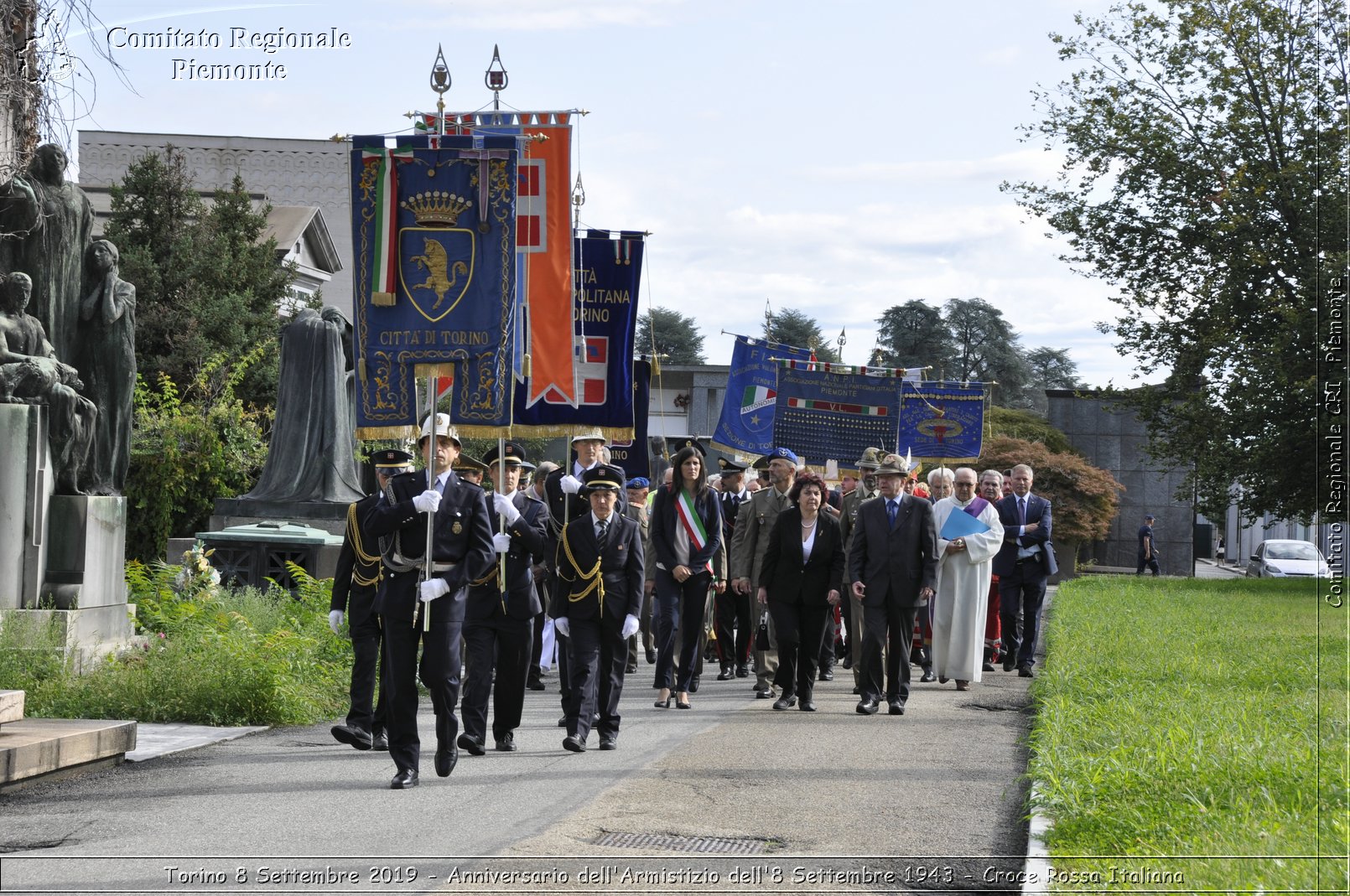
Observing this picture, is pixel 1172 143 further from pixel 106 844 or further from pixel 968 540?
pixel 106 844

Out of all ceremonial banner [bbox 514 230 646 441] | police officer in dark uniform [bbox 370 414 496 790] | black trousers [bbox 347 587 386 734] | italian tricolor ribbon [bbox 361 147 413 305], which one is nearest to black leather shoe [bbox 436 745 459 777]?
police officer in dark uniform [bbox 370 414 496 790]

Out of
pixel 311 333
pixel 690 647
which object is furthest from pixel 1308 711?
pixel 311 333

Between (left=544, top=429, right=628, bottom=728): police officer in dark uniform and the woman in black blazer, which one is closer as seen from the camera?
(left=544, top=429, right=628, bottom=728): police officer in dark uniform

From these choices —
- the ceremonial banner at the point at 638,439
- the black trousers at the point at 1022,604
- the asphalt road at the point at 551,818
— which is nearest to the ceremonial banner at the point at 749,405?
the ceremonial banner at the point at 638,439

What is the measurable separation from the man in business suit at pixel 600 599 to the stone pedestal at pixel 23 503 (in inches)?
161

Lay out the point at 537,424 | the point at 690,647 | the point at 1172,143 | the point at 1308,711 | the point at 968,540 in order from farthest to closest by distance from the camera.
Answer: the point at 1172,143 → the point at 537,424 → the point at 968,540 → the point at 690,647 → the point at 1308,711

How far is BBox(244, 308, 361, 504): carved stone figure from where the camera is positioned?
17.2 m

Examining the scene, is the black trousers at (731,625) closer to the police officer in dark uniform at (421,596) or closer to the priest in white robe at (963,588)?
the priest in white robe at (963,588)

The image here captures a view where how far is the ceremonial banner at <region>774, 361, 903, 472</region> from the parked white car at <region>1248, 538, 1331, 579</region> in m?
17.7

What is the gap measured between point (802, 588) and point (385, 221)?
438cm

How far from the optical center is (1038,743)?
30.5 feet

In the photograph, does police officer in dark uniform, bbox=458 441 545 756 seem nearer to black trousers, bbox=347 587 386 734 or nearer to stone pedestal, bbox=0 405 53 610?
black trousers, bbox=347 587 386 734

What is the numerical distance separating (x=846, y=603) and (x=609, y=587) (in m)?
5.68

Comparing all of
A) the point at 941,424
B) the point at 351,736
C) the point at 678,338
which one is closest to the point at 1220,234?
the point at 941,424
